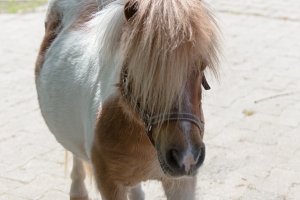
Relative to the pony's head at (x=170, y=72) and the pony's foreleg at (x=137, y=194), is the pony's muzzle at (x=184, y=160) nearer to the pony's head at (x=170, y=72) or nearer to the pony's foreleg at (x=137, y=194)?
the pony's head at (x=170, y=72)

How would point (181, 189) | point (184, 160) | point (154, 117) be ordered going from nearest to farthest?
1. point (184, 160)
2. point (154, 117)
3. point (181, 189)

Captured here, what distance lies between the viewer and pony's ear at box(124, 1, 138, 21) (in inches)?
92.4

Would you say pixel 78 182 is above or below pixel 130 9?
below

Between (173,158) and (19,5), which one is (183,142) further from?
(19,5)

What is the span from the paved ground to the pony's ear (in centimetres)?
55

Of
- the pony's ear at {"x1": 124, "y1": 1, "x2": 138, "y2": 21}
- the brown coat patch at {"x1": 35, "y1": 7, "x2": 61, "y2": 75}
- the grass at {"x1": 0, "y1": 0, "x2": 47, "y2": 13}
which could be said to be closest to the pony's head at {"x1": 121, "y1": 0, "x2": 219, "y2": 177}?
the pony's ear at {"x1": 124, "y1": 1, "x2": 138, "y2": 21}

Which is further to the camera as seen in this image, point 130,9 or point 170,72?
point 130,9

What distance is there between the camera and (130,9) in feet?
7.71

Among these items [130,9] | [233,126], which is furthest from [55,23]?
[233,126]

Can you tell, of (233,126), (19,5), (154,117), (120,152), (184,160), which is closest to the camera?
(184,160)

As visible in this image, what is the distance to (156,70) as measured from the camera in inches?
87.8

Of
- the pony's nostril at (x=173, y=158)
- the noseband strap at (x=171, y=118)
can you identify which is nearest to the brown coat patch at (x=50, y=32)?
the noseband strap at (x=171, y=118)

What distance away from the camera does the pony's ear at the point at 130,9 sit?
235cm

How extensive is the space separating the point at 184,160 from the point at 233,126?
2.93 m
